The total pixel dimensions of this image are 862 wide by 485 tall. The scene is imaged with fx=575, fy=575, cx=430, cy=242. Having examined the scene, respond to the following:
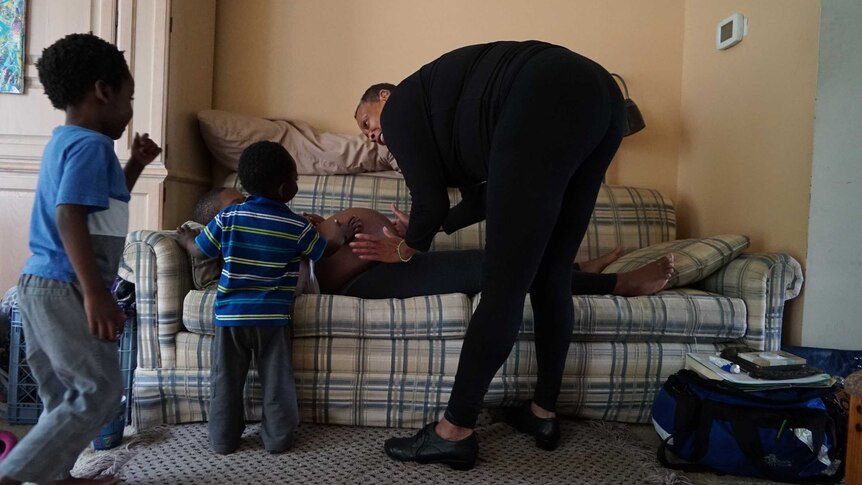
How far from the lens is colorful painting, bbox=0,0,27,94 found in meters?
2.14

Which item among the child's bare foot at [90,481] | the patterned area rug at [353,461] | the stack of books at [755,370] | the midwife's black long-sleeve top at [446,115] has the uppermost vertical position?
the midwife's black long-sleeve top at [446,115]

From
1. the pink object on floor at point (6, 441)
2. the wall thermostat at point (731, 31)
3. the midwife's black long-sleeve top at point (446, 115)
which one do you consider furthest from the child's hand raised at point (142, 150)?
the wall thermostat at point (731, 31)

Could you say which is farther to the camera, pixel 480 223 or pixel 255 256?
pixel 480 223

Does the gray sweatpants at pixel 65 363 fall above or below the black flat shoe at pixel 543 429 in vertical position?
above

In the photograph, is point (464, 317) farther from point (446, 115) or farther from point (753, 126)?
point (753, 126)

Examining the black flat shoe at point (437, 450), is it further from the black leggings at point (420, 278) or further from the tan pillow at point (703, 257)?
the tan pillow at point (703, 257)

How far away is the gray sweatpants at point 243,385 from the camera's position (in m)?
1.47

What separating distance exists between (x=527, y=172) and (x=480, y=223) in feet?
3.99

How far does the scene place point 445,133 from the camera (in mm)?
1289

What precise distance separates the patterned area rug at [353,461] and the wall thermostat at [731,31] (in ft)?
5.60

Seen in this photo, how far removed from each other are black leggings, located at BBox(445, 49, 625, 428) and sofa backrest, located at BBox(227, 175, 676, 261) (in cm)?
107

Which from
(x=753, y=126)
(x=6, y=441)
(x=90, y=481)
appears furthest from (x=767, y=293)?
(x=6, y=441)

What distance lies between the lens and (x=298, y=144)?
246cm

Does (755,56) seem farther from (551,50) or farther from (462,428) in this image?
(462,428)
